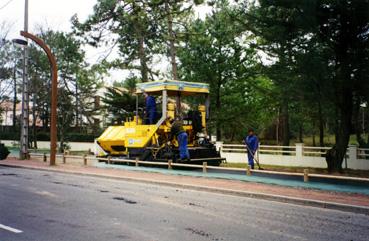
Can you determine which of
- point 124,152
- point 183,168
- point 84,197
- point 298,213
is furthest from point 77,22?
point 298,213

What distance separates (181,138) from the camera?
17.8m

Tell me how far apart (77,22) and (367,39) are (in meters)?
19.3

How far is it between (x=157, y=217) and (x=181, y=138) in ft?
30.6

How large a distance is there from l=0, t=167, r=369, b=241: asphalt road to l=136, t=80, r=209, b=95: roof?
22.7ft

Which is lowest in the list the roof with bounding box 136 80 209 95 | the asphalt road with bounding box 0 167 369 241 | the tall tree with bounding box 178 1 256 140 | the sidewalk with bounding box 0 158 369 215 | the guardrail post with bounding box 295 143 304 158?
the asphalt road with bounding box 0 167 369 241

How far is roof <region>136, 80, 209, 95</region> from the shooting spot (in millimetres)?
18719

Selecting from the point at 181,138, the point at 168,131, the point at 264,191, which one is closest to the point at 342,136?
the point at 181,138

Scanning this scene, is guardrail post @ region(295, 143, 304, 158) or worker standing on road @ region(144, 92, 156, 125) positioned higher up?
worker standing on road @ region(144, 92, 156, 125)

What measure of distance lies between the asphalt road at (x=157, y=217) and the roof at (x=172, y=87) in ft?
22.7

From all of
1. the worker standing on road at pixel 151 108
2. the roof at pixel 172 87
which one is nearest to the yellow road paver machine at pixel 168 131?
the roof at pixel 172 87

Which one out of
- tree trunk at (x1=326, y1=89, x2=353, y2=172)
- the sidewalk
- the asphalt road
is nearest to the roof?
the sidewalk

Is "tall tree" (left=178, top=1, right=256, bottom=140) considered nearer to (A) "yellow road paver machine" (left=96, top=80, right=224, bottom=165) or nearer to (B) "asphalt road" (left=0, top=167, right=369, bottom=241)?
(A) "yellow road paver machine" (left=96, top=80, right=224, bottom=165)

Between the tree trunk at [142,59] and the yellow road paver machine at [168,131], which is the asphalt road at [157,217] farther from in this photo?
the tree trunk at [142,59]

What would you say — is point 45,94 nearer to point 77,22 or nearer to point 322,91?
point 77,22
